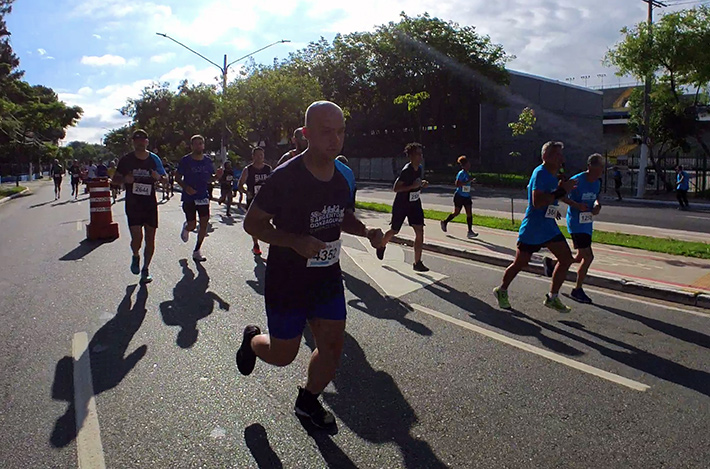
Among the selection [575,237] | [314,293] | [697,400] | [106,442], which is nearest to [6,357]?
[106,442]

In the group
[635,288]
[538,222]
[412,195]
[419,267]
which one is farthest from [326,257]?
[635,288]

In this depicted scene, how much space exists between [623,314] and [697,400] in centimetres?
233

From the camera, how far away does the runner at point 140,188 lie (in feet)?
24.9

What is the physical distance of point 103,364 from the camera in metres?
4.69

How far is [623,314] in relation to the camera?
20.7ft

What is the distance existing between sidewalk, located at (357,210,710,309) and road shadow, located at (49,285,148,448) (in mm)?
5769

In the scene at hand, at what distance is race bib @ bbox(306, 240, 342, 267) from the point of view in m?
3.31

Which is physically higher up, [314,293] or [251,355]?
[314,293]

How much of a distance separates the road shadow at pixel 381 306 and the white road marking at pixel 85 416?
284 cm

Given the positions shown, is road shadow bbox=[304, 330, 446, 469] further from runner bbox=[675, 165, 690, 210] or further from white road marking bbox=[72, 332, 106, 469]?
runner bbox=[675, 165, 690, 210]

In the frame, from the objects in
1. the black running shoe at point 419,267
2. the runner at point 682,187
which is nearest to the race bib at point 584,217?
the black running shoe at point 419,267

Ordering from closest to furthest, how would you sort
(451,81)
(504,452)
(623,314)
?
(504,452) → (623,314) → (451,81)

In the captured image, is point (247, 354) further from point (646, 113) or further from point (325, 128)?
point (646, 113)

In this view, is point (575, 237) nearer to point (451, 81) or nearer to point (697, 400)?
point (697, 400)
